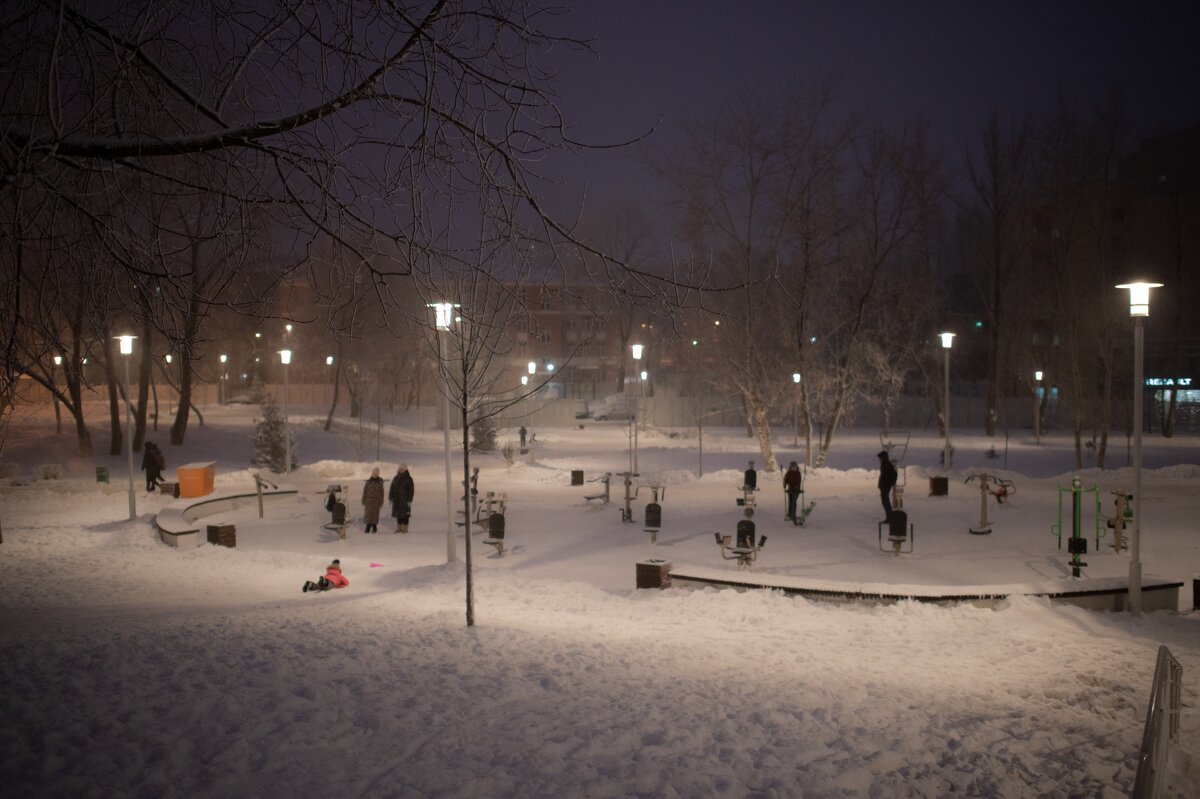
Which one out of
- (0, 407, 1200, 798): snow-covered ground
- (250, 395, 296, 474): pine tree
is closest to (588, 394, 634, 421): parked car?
(250, 395, 296, 474): pine tree

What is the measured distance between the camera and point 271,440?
97.1 ft

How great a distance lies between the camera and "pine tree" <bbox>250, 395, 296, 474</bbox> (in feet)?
96.9

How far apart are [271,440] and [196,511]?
10.1 metres

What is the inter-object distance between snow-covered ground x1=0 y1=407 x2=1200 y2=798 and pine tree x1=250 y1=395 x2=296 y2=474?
13.1 metres

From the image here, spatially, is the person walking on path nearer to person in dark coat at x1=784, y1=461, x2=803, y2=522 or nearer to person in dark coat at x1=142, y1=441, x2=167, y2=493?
person in dark coat at x1=784, y1=461, x2=803, y2=522

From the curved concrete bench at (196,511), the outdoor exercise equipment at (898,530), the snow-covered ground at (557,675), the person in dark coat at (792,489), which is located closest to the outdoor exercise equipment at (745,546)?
the snow-covered ground at (557,675)

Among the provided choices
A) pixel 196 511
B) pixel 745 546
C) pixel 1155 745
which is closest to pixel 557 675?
pixel 1155 745

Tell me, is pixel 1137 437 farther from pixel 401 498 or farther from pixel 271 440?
pixel 271 440

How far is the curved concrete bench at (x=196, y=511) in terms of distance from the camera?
15.1 metres

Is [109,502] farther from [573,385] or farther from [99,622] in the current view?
[573,385]

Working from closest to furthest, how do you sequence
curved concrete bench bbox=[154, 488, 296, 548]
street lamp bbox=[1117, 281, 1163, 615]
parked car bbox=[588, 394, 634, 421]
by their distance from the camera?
street lamp bbox=[1117, 281, 1163, 615]
curved concrete bench bbox=[154, 488, 296, 548]
parked car bbox=[588, 394, 634, 421]

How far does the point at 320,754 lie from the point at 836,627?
21.0 ft

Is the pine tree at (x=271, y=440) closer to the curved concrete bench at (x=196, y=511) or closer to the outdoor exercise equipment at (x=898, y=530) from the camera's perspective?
the curved concrete bench at (x=196, y=511)

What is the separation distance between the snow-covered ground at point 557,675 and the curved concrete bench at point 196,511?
16.9 inches
